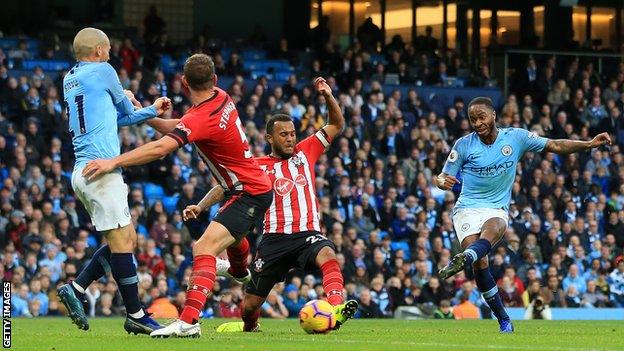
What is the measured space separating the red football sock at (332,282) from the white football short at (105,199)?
2072 millimetres

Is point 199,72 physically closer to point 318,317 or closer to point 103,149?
point 103,149

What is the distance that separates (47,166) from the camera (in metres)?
24.3

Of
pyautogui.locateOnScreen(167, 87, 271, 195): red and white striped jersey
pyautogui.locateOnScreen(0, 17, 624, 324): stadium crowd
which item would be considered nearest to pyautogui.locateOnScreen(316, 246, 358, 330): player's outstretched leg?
pyautogui.locateOnScreen(167, 87, 271, 195): red and white striped jersey

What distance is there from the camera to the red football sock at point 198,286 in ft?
38.1

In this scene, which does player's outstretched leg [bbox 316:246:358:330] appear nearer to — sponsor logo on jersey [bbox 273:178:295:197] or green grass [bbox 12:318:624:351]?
green grass [bbox 12:318:624:351]

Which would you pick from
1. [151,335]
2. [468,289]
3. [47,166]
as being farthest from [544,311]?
[151,335]

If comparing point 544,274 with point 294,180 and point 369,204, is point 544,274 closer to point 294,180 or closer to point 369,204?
point 369,204

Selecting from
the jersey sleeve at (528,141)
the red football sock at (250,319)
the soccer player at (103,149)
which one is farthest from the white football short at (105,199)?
the jersey sleeve at (528,141)

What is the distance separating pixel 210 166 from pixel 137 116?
75 centimetres

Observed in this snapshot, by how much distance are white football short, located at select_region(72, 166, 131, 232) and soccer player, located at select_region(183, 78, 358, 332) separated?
2.10 m

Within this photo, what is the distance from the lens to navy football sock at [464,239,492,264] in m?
13.7

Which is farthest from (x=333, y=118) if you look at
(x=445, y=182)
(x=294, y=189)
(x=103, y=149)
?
(x=103, y=149)

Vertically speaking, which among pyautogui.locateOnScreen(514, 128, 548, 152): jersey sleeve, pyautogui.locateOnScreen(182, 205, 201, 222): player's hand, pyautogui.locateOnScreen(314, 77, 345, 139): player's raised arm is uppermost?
pyautogui.locateOnScreen(314, 77, 345, 139): player's raised arm

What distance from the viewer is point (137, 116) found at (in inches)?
480
